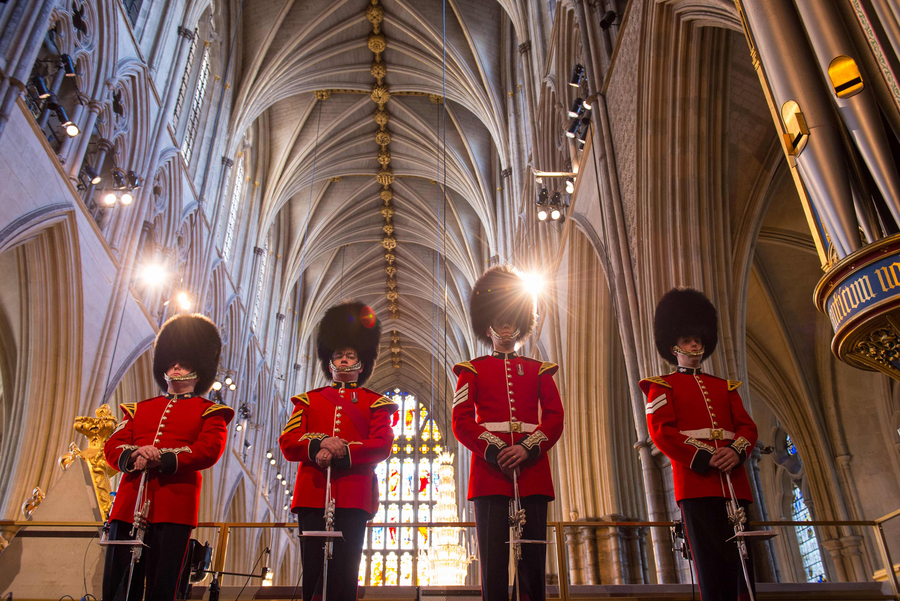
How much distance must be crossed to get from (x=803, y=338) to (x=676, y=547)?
11.3 meters

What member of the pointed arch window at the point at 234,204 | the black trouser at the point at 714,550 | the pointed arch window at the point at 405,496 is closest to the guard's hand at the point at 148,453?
the black trouser at the point at 714,550

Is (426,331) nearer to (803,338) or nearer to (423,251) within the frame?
(423,251)

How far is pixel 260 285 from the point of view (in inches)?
863

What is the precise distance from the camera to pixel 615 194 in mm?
8977

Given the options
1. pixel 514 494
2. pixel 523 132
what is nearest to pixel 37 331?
pixel 514 494

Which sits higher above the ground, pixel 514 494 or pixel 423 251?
pixel 423 251

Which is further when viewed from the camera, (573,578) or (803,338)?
(803,338)

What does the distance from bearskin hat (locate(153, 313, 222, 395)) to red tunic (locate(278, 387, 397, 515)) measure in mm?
803

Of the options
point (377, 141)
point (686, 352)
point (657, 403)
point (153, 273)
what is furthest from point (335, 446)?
point (377, 141)

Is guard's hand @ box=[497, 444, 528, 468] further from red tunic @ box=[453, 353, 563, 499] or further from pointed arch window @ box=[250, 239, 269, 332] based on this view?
pointed arch window @ box=[250, 239, 269, 332]

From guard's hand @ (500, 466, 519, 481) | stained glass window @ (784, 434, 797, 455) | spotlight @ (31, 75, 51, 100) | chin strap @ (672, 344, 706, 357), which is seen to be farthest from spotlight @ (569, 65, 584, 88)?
stained glass window @ (784, 434, 797, 455)

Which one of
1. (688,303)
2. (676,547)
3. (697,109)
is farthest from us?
(697,109)

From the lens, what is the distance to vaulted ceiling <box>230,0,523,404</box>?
1866 cm

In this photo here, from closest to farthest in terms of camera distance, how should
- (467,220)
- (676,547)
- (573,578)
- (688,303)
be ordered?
1. (676,547)
2. (688,303)
3. (573,578)
4. (467,220)
